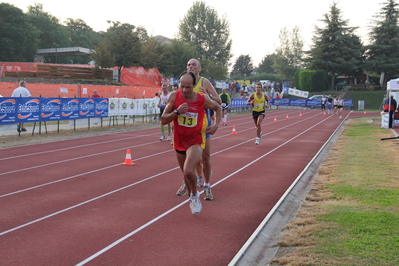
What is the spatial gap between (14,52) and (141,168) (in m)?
55.4

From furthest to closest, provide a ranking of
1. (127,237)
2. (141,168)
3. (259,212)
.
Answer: (141,168) < (259,212) < (127,237)

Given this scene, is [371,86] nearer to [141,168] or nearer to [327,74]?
[327,74]

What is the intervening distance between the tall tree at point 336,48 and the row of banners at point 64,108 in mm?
46531

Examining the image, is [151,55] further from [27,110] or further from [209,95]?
[209,95]

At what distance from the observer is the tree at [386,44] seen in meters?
63.7

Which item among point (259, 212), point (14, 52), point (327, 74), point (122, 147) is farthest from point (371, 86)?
point (259, 212)

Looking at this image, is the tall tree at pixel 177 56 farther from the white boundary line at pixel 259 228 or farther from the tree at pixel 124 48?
the white boundary line at pixel 259 228

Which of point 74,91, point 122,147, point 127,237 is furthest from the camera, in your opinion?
point 74,91

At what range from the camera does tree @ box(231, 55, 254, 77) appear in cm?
13000

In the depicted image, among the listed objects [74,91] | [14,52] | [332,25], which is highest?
[332,25]

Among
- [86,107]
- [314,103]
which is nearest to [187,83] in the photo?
[86,107]

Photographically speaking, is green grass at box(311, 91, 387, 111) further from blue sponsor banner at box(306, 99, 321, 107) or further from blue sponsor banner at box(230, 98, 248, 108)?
blue sponsor banner at box(230, 98, 248, 108)

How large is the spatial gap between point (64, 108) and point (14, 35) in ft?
146

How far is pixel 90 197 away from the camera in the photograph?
7773mm
